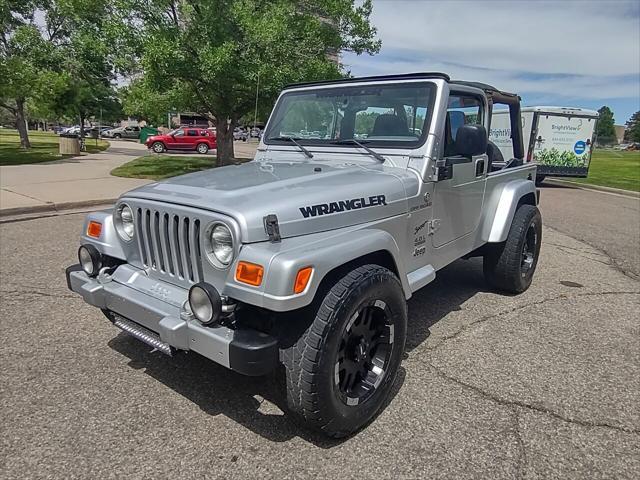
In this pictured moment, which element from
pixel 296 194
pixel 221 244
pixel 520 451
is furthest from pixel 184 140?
pixel 520 451

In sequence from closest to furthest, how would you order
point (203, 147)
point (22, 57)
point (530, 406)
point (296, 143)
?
point (530, 406) < point (296, 143) < point (22, 57) < point (203, 147)

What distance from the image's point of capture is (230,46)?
458 inches

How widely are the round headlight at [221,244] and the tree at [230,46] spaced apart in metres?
9.80

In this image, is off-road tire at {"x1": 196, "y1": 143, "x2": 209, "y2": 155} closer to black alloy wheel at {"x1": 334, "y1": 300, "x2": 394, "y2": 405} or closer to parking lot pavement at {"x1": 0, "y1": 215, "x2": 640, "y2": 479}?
parking lot pavement at {"x1": 0, "y1": 215, "x2": 640, "y2": 479}

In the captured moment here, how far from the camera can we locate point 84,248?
303cm

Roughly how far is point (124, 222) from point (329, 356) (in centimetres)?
161

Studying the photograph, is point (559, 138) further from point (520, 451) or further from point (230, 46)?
point (520, 451)

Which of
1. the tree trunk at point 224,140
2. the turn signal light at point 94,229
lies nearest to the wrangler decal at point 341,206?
the turn signal light at point 94,229

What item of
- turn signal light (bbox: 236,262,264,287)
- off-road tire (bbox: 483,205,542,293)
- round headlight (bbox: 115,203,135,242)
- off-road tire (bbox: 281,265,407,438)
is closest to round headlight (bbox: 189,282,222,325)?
turn signal light (bbox: 236,262,264,287)

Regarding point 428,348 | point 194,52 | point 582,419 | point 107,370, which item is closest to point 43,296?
point 107,370

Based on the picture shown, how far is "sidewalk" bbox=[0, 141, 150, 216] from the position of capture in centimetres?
898

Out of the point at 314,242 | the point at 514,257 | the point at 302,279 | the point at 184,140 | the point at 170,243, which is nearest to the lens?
the point at 302,279

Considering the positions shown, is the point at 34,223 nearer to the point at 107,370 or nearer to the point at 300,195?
the point at 107,370

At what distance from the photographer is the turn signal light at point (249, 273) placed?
219 cm
